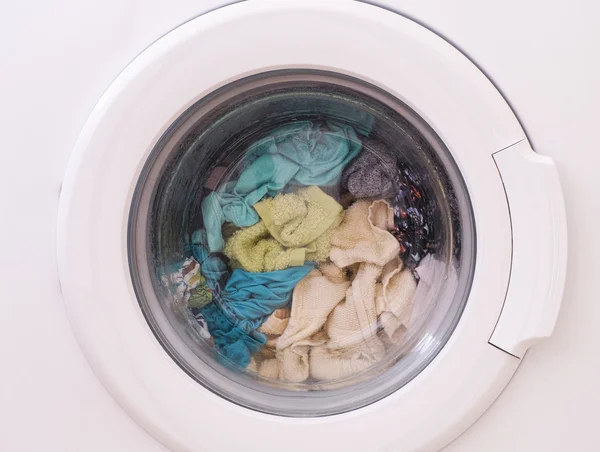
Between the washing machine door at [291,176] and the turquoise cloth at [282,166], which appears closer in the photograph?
the washing machine door at [291,176]

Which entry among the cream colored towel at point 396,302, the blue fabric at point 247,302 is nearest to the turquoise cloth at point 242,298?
the blue fabric at point 247,302

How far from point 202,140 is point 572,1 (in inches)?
15.9

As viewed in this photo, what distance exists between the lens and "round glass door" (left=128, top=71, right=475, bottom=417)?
583mm

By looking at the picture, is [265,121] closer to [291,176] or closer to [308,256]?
[291,176]

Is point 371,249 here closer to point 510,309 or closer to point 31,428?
point 510,309

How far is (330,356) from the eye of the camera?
2.20 ft

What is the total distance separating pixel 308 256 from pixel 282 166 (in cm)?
12

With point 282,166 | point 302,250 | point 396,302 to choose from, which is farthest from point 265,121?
point 396,302

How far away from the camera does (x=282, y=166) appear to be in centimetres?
65

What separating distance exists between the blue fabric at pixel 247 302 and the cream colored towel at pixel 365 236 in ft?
0.18

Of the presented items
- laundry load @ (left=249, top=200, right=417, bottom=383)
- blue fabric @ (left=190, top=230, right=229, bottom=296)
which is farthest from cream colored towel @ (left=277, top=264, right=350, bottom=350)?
blue fabric @ (left=190, top=230, right=229, bottom=296)

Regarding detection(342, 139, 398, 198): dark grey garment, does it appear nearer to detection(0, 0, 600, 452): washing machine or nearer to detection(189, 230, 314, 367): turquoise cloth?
detection(0, 0, 600, 452): washing machine

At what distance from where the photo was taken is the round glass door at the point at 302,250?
23.0 inches

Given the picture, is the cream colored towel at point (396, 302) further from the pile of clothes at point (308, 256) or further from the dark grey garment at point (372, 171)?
the dark grey garment at point (372, 171)
